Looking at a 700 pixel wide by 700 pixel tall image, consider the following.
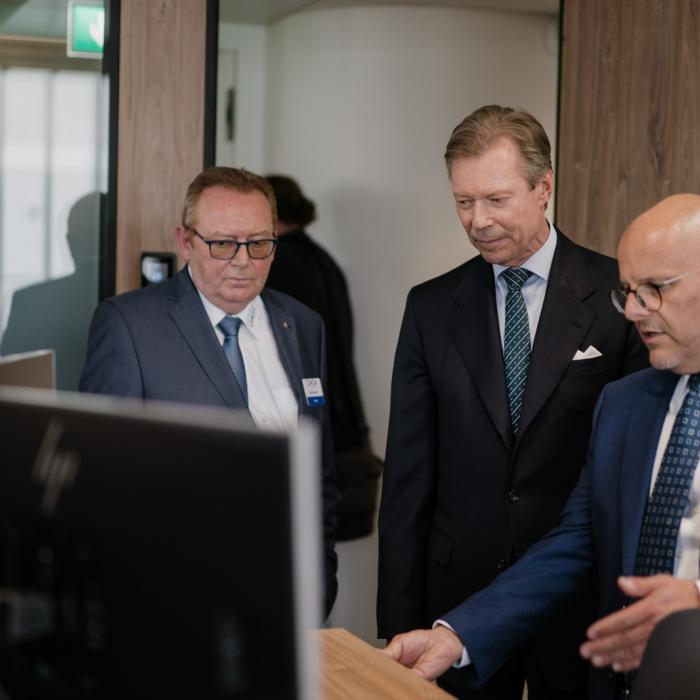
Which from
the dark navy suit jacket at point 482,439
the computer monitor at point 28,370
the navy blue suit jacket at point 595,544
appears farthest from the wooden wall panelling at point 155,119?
the navy blue suit jacket at point 595,544

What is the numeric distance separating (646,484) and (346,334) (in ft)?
11.7

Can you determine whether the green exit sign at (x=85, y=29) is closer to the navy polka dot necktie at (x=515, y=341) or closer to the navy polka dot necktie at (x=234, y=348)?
the navy polka dot necktie at (x=234, y=348)

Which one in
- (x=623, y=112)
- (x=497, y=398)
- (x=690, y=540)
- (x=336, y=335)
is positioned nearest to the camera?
(x=690, y=540)

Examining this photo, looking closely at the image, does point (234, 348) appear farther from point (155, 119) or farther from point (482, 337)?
point (155, 119)

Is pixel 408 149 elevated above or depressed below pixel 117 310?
above

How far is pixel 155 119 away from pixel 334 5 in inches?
106

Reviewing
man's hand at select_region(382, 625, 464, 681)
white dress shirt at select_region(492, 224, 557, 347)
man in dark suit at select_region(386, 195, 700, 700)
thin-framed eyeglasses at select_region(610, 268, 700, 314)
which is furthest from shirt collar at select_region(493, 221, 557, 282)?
man's hand at select_region(382, 625, 464, 681)

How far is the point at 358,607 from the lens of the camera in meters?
5.66

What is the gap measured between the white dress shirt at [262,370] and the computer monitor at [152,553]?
6.21 ft

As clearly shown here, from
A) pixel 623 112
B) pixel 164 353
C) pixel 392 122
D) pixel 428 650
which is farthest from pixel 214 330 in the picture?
pixel 392 122

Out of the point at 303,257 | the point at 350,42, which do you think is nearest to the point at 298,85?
the point at 350,42

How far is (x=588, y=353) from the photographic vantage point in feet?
8.96

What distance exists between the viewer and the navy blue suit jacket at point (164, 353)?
2906mm

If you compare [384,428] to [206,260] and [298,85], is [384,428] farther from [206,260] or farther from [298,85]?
[206,260]
